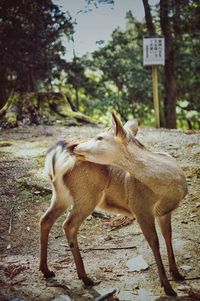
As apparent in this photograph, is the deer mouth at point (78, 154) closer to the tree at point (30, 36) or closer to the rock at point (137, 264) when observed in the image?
the rock at point (137, 264)

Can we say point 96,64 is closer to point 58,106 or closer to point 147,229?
point 58,106

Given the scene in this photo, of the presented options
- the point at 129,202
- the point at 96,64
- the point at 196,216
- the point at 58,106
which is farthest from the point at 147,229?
the point at 96,64

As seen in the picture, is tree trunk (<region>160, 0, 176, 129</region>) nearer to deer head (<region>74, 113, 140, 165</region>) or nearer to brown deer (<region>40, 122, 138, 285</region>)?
brown deer (<region>40, 122, 138, 285</region>)

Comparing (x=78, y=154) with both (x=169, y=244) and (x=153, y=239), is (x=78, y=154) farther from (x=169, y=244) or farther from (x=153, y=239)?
(x=169, y=244)

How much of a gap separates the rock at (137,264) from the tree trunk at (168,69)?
10168mm

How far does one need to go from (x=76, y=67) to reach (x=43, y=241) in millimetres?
11366

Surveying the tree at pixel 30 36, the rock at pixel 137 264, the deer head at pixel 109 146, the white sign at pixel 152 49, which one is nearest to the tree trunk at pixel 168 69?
the white sign at pixel 152 49

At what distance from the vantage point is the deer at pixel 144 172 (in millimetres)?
3504

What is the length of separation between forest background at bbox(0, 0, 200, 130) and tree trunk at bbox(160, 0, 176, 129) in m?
0.03

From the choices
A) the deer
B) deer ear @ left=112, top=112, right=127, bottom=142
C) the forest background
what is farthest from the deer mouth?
the forest background

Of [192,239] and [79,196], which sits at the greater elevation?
[79,196]

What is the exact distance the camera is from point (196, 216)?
515 centimetres

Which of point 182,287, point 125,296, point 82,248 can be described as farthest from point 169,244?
point 82,248

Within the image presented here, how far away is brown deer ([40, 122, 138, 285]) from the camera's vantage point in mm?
3783
